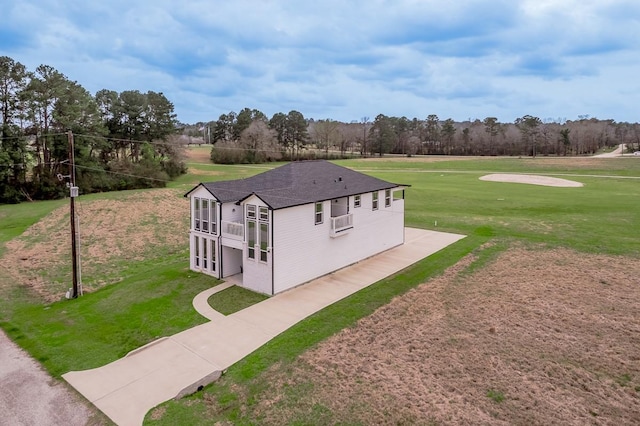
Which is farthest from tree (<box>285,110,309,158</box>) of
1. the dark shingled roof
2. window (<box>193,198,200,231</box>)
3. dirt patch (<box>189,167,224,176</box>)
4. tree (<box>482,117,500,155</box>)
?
window (<box>193,198,200,231</box>)

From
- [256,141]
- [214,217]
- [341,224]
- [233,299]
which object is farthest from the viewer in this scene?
[256,141]

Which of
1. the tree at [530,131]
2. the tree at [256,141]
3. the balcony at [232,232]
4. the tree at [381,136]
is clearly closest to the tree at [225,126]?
the tree at [256,141]

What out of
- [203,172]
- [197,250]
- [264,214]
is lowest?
[197,250]

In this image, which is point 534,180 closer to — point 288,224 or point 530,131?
point 288,224

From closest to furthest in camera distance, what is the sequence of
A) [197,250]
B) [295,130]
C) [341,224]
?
[341,224]
[197,250]
[295,130]

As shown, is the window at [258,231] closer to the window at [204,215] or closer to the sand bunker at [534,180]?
the window at [204,215]

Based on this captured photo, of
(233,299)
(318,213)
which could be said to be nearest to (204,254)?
(233,299)
